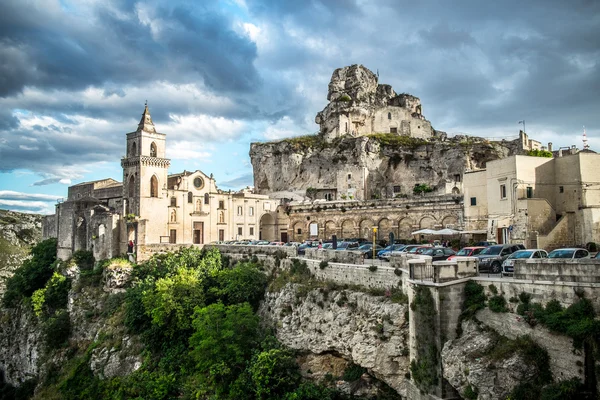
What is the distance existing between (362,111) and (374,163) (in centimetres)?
1051

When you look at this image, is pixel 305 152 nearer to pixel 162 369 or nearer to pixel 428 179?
pixel 428 179

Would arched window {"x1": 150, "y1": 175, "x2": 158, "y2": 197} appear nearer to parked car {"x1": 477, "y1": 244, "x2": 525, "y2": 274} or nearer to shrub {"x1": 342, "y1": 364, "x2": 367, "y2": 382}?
shrub {"x1": 342, "y1": 364, "x2": 367, "y2": 382}

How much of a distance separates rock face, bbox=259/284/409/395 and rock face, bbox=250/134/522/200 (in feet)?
102

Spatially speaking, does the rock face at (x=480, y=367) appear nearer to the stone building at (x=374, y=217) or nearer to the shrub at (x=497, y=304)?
the shrub at (x=497, y=304)

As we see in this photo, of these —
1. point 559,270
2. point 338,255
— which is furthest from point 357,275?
point 559,270

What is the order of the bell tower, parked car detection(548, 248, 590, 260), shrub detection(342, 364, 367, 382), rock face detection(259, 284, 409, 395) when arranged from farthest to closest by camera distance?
the bell tower
shrub detection(342, 364, 367, 382)
rock face detection(259, 284, 409, 395)
parked car detection(548, 248, 590, 260)

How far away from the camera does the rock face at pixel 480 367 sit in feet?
42.5

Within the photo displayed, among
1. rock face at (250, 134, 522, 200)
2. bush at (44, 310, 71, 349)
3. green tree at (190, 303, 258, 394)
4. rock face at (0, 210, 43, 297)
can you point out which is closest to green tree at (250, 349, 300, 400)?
green tree at (190, 303, 258, 394)

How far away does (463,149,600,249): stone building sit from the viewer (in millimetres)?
27250

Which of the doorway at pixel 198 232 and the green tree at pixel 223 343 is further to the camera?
the doorway at pixel 198 232

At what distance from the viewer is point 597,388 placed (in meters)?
11.6

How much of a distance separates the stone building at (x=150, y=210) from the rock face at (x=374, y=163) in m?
10.2

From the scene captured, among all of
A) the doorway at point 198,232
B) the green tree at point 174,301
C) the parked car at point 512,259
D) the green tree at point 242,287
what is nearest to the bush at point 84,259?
the doorway at point 198,232

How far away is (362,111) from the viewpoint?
6450 cm
